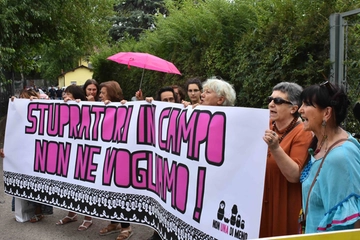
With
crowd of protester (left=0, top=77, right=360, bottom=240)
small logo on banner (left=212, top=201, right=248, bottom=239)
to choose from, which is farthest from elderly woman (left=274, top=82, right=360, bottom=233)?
small logo on banner (left=212, top=201, right=248, bottom=239)

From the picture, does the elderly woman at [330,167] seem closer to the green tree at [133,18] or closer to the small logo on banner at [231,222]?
the small logo on banner at [231,222]

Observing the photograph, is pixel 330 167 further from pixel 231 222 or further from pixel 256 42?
pixel 256 42

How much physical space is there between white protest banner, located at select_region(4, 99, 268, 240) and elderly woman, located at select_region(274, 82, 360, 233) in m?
0.30

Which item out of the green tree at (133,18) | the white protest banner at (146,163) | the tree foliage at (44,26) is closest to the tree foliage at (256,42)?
the white protest banner at (146,163)

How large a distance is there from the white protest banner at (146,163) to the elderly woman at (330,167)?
1.00 feet

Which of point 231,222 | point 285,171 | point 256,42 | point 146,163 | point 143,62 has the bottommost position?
point 231,222

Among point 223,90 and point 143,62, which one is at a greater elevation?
point 143,62

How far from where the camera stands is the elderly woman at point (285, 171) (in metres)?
2.40

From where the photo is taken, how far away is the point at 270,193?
A: 256 cm

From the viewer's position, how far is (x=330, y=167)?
1.90 meters

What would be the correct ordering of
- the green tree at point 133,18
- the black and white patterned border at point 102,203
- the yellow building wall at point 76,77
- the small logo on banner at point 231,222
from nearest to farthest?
the small logo on banner at point 231,222, the black and white patterned border at point 102,203, the green tree at point 133,18, the yellow building wall at point 76,77

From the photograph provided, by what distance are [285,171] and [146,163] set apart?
5.71 ft

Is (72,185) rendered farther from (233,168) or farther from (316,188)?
(316,188)

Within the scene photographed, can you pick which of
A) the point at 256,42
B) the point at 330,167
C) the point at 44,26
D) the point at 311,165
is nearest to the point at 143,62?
the point at 256,42
